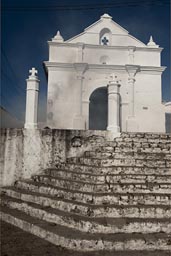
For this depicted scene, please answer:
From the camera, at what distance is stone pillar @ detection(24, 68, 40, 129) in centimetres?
720

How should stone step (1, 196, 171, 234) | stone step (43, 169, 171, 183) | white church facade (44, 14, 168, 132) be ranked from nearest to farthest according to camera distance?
stone step (1, 196, 171, 234) < stone step (43, 169, 171, 183) < white church facade (44, 14, 168, 132)

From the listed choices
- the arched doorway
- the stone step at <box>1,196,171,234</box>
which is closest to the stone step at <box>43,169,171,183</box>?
the stone step at <box>1,196,171,234</box>

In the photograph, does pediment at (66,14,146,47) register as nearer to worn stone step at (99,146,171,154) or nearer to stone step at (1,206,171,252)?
worn stone step at (99,146,171,154)

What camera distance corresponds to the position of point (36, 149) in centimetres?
673

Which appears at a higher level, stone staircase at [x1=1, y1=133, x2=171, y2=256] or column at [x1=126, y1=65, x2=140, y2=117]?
column at [x1=126, y1=65, x2=140, y2=117]

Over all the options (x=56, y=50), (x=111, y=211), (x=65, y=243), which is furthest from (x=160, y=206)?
(x=56, y=50)

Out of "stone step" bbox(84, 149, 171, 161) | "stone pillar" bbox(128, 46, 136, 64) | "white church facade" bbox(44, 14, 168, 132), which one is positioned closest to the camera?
"stone step" bbox(84, 149, 171, 161)

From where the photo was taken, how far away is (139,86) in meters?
13.5

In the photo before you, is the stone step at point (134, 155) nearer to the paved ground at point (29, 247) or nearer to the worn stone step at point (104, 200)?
the worn stone step at point (104, 200)

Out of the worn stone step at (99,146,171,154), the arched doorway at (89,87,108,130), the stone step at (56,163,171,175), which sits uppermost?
the arched doorway at (89,87,108,130)

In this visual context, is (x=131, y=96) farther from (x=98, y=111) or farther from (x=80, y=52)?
(x=80, y=52)

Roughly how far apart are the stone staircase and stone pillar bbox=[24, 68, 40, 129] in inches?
60.6

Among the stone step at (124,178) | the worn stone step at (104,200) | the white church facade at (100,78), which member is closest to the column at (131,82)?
the white church facade at (100,78)

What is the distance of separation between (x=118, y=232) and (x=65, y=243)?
0.87 metres
